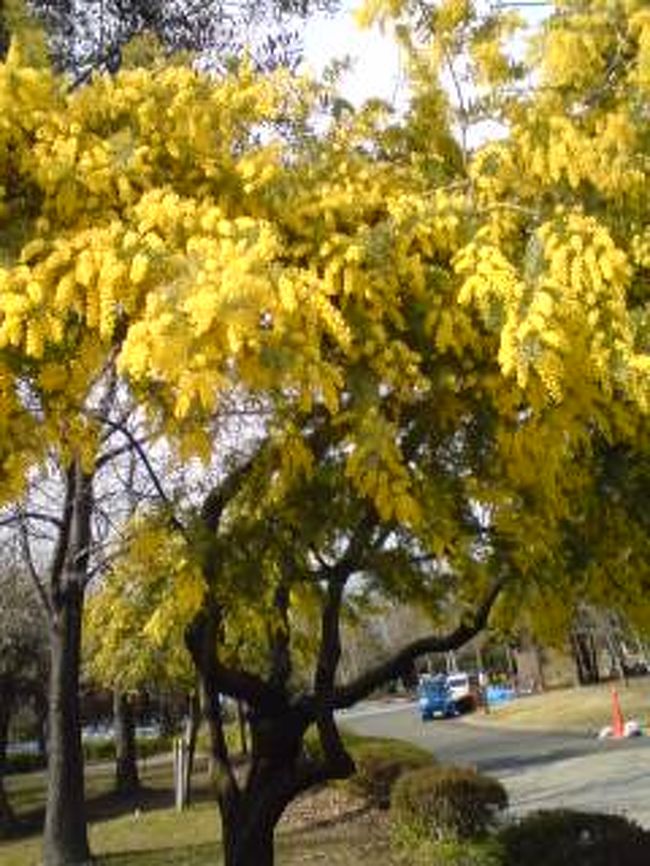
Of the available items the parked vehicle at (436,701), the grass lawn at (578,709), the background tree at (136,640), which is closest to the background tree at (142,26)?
the background tree at (136,640)

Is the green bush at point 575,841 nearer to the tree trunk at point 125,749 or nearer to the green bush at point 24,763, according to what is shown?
the tree trunk at point 125,749

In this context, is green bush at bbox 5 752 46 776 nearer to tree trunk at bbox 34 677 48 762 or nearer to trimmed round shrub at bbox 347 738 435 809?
tree trunk at bbox 34 677 48 762

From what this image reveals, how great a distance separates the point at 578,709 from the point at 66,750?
30.5 meters

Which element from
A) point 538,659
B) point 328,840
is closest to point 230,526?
point 328,840

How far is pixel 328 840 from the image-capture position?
17.5 m

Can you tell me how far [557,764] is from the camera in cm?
2788

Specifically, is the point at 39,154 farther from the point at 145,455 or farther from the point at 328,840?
the point at 328,840

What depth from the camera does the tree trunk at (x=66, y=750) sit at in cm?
1778

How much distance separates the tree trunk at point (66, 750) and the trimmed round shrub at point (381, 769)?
162 inches

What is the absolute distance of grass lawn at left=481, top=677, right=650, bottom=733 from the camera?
39719 millimetres

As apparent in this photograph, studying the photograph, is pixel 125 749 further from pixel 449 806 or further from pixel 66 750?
pixel 449 806

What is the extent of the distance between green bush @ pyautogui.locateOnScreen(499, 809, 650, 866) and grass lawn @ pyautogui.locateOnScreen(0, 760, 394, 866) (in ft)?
9.71

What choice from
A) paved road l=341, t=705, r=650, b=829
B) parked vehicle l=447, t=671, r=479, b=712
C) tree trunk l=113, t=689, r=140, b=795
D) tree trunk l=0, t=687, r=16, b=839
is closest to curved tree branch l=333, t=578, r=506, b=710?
paved road l=341, t=705, r=650, b=829

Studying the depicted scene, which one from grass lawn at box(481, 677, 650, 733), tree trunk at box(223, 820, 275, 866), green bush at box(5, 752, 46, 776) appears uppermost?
green bush at box(5, 752, 46, 776)
